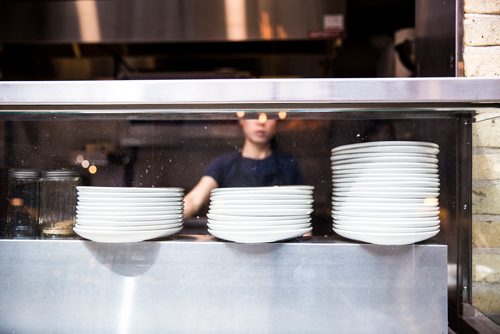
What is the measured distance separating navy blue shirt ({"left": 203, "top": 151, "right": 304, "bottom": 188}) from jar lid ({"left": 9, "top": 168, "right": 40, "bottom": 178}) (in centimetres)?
34

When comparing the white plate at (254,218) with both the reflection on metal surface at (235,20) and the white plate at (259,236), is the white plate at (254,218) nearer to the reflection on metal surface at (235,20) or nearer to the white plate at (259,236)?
the white plate at (259,236)

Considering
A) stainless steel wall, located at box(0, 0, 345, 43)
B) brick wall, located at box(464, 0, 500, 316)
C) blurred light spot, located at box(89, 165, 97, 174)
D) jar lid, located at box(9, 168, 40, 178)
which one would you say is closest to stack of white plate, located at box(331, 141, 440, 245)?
brick wall, located at box(464, 0, 500, 316)

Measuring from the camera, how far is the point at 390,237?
77 cm

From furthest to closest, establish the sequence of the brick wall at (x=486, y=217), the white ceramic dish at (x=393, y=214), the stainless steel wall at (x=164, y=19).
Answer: the stainless steel wall at (x=164, y=19) < the brick wall at (x=486, y=217) < the white ceramic dish at (x=393, y=214)

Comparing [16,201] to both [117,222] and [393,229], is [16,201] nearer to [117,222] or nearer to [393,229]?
[117,222]

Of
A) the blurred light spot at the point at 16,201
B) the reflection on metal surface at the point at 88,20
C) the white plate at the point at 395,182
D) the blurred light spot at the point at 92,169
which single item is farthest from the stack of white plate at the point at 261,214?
the reflection on metal surface at the point at 88,20

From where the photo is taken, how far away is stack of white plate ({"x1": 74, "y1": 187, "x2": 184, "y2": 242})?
2.56 ft

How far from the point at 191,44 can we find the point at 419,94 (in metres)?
2.21

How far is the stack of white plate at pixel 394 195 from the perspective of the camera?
0.77m

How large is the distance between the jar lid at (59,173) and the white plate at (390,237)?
56cm

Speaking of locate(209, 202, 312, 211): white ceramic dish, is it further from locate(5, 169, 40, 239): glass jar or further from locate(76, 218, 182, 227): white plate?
locate(5, 169, 40, 239): glass jar

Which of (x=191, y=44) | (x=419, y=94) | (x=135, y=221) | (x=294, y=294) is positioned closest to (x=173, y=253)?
(x=135, y=221)

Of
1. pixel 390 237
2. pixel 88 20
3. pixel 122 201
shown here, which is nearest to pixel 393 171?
pixel 390 237

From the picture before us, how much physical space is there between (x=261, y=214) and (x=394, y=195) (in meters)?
0.24
